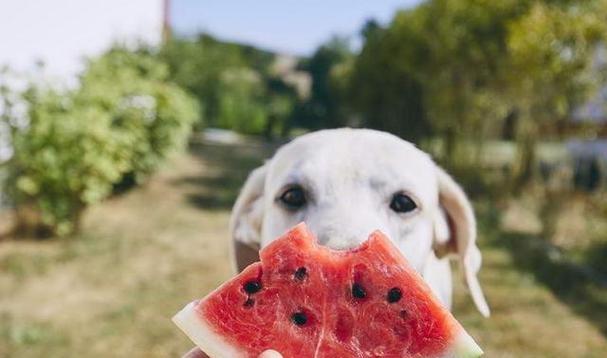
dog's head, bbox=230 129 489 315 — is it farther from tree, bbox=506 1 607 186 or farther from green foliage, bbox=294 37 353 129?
green foliage, bbox=294 37 353 129

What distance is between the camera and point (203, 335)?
1.94 metres

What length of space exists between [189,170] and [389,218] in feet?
51.9

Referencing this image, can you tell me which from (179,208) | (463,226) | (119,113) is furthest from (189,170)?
(463,226)

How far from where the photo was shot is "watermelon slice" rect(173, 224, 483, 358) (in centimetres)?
192

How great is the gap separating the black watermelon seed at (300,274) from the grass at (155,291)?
4.71 m

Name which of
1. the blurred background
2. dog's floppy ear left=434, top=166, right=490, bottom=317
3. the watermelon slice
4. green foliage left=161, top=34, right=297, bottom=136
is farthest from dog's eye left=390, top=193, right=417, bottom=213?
green foliage left=161, top=34, right=297, bottom=136

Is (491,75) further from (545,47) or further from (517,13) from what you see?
(545,47)

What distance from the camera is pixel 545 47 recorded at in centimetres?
1045

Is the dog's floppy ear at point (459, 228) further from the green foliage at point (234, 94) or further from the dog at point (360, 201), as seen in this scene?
the green foliage at point (234, 94)

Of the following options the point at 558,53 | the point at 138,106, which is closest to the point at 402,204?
the point at 558,53

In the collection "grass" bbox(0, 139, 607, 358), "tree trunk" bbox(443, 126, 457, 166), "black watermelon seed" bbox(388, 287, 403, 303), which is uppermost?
"black watermelon seed" bbox(388, 287, 403, 303)

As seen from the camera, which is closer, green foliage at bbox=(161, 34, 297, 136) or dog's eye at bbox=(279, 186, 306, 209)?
dog's eye at bbox=(279, 186, 306, 209)

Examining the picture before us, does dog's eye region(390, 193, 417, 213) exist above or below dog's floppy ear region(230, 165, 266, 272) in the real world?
above

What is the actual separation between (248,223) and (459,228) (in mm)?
1197
